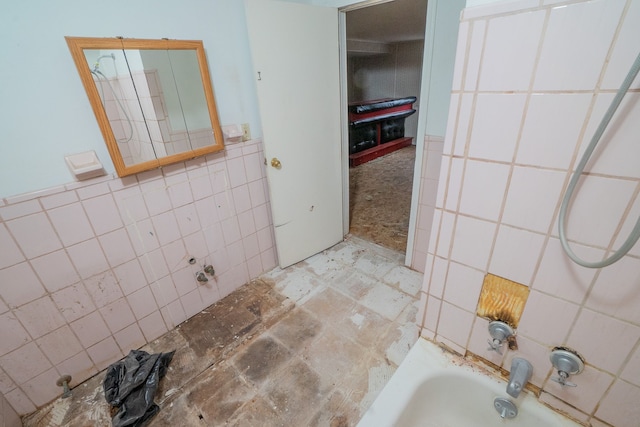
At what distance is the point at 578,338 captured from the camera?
831 millimetres

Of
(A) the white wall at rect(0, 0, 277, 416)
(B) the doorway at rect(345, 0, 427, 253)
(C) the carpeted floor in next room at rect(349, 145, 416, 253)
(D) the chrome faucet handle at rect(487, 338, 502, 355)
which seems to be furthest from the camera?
(B) the doorway at rect(345, 0, 427, 253)

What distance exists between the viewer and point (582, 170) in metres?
0.69

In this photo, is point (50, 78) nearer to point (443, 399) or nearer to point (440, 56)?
point (440, 56)

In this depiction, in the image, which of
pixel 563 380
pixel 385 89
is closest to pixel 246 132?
pixel 563 380

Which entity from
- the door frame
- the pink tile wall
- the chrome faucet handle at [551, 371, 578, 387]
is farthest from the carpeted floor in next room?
the chrome faucet handle at [551, 371, 578, 387]

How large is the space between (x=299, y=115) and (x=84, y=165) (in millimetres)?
1226

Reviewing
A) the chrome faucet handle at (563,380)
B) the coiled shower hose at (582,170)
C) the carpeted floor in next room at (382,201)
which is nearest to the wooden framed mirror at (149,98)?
the coiled shower hose at (582,170)

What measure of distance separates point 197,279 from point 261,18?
1643 mm

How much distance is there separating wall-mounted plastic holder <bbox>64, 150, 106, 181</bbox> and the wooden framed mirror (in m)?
0.08

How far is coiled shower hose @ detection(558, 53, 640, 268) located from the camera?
1.83ft

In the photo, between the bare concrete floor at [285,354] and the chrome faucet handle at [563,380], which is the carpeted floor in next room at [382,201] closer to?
the bare concrete floor at [285,354]

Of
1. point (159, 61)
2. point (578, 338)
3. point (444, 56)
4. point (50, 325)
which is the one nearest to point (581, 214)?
point (578, 338)

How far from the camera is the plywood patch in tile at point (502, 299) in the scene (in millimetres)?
906

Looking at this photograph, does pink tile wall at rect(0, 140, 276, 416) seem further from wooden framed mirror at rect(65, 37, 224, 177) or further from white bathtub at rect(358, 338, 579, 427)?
white bathtub at rect(358, 338, 579, 427)
